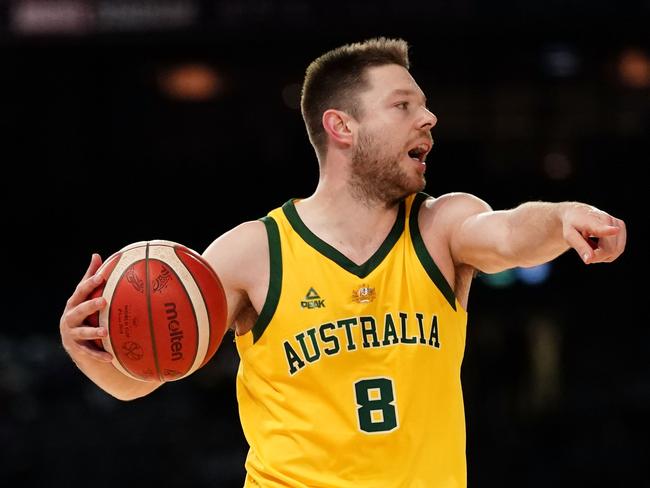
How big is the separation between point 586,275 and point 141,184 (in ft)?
20.0

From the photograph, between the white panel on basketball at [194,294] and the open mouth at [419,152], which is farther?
the open mouth at [419,152]

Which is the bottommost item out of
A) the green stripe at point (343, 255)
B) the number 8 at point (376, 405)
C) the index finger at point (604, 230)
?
the number 8 at point (376, 405)

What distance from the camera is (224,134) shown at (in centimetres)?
1484

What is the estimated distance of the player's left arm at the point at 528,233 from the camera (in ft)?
9.58

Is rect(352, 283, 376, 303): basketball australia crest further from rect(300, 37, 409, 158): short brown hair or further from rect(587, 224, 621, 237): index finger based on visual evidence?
rect(587, 224, 621, 237): index finger

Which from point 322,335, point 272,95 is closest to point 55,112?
point 272,95

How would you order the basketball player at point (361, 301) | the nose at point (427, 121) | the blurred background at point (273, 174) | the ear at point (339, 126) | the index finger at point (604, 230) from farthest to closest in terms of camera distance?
the blurred background at point (273, 174)
the ear at point (339, 126)
the nose at point (427, 121)
the basketball player at point (361, 301)
the index finger at point (604, 230)

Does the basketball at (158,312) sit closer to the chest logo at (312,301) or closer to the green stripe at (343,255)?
the chest logo at (312,301)

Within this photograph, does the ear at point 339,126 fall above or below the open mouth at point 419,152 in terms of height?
above

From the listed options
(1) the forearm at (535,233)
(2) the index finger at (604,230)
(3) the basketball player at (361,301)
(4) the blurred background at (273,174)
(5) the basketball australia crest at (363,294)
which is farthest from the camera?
(4) the blurred background at (273,174)

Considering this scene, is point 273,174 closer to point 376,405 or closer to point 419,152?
point 419,152

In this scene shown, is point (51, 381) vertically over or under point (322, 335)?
under

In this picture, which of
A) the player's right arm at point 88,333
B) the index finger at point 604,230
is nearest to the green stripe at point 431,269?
the index finger at point 604,230

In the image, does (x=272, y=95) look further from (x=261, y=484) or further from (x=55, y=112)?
(x=261, y=484)
